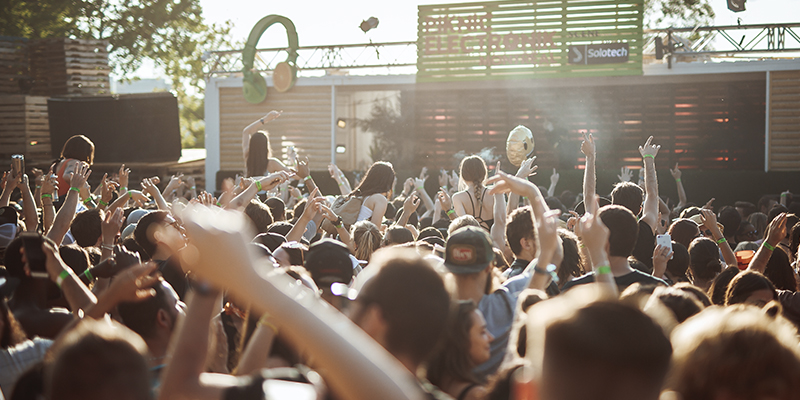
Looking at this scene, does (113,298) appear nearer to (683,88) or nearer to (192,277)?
(192,277)

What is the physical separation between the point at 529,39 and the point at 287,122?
7778mm

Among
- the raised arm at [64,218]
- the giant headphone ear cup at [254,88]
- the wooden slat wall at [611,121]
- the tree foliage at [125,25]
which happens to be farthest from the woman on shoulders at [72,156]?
the tree foliage at [125,25]

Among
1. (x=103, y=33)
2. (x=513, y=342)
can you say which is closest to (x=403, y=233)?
Answer: (x=513, y=342)

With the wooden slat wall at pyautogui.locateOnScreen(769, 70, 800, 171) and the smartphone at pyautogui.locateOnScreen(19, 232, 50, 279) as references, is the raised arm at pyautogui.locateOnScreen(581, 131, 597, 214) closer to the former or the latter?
the smartphone at pyautogui.locateOnScreen(19, 232, 50, 279)

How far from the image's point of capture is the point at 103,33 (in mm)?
29688

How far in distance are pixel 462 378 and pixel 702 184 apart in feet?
52.9

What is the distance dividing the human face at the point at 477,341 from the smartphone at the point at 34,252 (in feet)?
6.41

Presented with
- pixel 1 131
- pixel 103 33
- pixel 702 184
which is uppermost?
pixel 103 33

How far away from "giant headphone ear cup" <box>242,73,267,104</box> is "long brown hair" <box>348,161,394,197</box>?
46.6 ft

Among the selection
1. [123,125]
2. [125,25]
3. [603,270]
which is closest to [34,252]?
[603,270]

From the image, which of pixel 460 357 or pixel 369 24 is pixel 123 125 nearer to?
pixel 369 24

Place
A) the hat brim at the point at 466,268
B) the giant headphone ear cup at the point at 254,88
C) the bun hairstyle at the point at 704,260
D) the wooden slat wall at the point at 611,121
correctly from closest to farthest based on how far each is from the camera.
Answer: the hat brim at the point at 466,268, the bun hairstyle at the point at 704,260, the wooden slat wall at the point at 611,121, the giant headphone ear cup at the point at 254,88

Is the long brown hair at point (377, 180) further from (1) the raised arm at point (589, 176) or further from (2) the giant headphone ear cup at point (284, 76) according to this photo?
(2) the giant headphone ear cup at point (284, 76)

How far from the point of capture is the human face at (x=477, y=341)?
7.38 feet
